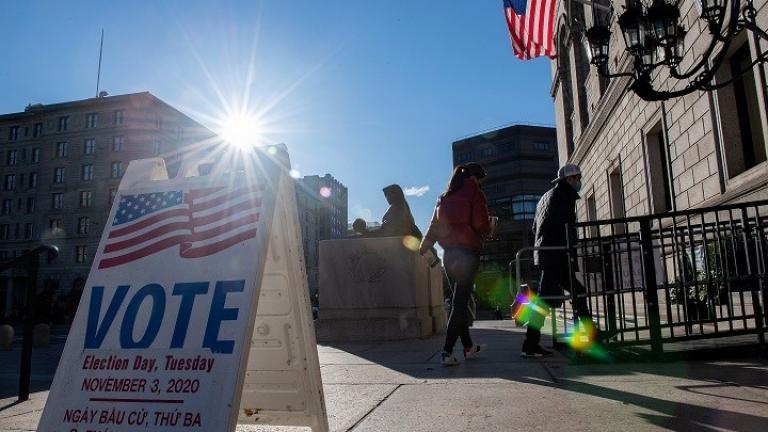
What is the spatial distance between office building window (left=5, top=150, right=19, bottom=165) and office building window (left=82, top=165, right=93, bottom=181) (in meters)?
9.97

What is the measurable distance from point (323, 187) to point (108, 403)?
318ft

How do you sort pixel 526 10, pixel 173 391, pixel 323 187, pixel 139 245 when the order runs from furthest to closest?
pixel 323 187 < pixel 526 10 < pixel 139 245 < pixel 173 391

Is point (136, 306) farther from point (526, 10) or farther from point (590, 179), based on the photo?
point (590, 179)

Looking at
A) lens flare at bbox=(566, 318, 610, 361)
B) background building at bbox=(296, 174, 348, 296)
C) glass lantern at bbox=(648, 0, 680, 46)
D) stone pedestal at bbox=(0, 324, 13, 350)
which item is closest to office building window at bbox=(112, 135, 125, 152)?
background building at bbox=(296, 174, 348, 296)

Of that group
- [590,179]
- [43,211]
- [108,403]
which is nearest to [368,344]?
[108,403]

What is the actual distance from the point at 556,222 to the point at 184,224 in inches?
163

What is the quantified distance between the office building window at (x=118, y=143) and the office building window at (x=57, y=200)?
840cm

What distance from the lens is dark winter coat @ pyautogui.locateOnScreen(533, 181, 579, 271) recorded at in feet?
17.9

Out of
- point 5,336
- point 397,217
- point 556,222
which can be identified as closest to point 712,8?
point 556,222

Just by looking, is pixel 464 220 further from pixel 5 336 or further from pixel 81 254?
pixel 81 254

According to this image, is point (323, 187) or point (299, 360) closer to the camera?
point (299, 360)

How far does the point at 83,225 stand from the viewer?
58219 mm

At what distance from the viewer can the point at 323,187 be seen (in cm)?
9831

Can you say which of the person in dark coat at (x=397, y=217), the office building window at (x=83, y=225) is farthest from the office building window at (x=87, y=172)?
the person in dark coat at (x=397, y=217)
